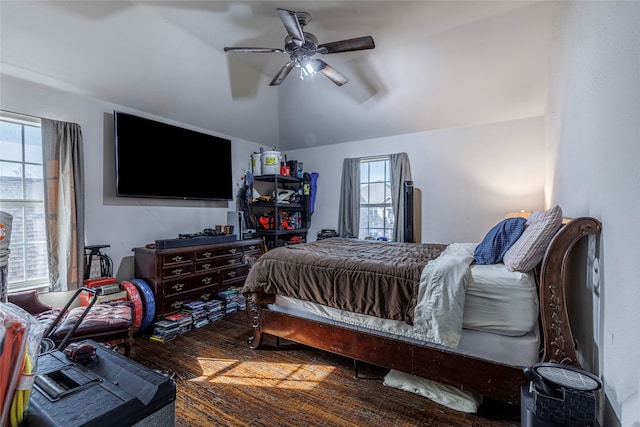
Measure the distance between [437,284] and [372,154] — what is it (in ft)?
10.6

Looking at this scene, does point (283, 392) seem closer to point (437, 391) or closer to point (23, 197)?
point (437, 391)

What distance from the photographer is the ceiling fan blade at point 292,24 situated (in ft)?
6.46

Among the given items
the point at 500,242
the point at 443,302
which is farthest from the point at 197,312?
the point at 500,242

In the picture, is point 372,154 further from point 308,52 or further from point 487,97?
point 308,52

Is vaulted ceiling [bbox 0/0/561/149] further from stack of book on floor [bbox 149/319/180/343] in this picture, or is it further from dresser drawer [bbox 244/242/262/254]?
stack of book on floor [bbox 149/319/180/343]

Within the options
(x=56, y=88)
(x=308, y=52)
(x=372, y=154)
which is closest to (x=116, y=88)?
(x=56, y=88)

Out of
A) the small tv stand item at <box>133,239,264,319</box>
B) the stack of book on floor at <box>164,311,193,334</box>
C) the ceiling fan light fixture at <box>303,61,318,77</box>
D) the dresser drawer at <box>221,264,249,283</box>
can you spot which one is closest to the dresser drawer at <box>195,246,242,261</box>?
the small tv stand item at <box>133,239,264,319</box>

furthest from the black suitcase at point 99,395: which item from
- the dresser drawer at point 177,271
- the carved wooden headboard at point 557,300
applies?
the dresser drawer at point 177,271

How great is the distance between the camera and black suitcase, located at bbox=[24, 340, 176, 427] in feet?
2.32

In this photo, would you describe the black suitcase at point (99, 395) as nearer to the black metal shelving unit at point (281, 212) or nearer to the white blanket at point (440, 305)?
the white blanket at point (440, 305)

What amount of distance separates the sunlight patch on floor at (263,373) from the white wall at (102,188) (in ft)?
5.65

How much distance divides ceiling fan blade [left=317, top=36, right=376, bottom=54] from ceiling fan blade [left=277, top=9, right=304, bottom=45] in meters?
0.22

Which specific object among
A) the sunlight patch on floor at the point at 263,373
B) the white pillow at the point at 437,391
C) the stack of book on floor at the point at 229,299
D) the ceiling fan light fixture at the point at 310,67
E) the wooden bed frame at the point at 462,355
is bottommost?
the sunlight patch on floor at the point at 263,373

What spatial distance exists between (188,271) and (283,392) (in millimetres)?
1829
